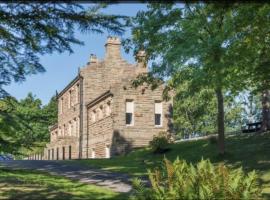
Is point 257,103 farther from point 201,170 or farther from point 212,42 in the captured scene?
point 201,170

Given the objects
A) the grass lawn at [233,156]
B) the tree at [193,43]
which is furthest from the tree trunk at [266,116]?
the tree at [193,43]

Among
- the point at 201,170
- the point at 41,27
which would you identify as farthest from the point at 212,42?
the point at 41,27

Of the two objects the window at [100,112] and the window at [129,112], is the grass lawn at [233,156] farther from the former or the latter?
the window at [100,112]

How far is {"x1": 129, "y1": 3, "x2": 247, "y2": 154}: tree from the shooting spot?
21.3 m

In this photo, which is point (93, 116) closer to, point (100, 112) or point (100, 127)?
point (100, 112)

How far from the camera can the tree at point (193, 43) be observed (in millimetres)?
21281

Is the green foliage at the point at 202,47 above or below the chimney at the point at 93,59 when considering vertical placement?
below

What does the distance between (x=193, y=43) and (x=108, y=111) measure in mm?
21531

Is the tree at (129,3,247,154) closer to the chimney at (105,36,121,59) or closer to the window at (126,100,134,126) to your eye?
the window at (126,100,134,126)

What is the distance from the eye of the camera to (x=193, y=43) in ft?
72.9

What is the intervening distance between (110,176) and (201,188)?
10851mm

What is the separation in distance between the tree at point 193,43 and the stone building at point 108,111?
1115cm

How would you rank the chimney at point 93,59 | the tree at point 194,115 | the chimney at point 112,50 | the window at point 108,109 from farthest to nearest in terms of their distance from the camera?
the tree at point 194,115 < the chimney at point 93,59 < the chimney at point 112,50 < the window at point 108,109

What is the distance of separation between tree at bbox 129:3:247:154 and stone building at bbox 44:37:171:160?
11.2 metres
